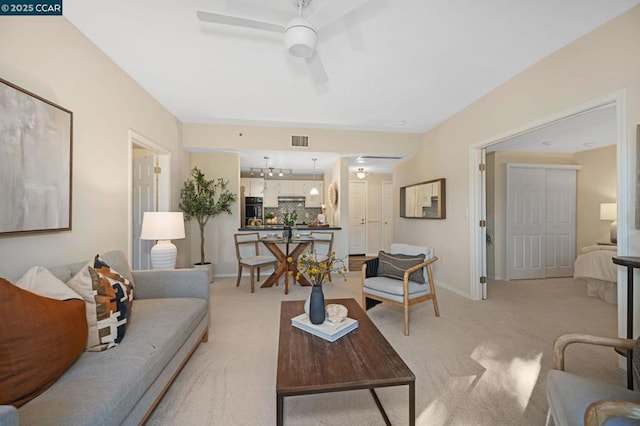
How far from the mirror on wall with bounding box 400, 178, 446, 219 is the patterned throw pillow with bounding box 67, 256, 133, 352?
13.3ft

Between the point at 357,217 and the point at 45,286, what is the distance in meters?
6.60

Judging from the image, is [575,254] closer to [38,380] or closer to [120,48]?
[38,380]

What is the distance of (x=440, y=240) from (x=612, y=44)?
9.36 ft

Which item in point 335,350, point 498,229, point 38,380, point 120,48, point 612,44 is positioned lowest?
point 335,350

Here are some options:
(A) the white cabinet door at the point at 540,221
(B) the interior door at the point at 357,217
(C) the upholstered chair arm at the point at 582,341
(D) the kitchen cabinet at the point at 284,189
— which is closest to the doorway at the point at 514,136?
(C) the upholstered chair arm at the point at 582,341

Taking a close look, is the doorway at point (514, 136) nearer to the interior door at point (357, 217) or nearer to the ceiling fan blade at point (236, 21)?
the ceiling fan blade at point (236, 21)

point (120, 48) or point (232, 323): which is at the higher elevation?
point (120, 48)

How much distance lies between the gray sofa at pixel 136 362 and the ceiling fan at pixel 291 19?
186 cm

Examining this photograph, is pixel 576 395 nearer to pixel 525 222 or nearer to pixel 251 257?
pixel 251 257

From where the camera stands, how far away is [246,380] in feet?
6.12

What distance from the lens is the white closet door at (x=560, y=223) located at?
4.85m

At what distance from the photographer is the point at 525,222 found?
15.7 feet

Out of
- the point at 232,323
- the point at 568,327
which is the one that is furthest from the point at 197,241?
the point at 568,327

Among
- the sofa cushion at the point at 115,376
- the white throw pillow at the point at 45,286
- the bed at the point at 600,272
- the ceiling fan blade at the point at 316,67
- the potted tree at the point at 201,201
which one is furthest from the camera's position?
the potted tree at the point at 201,201
